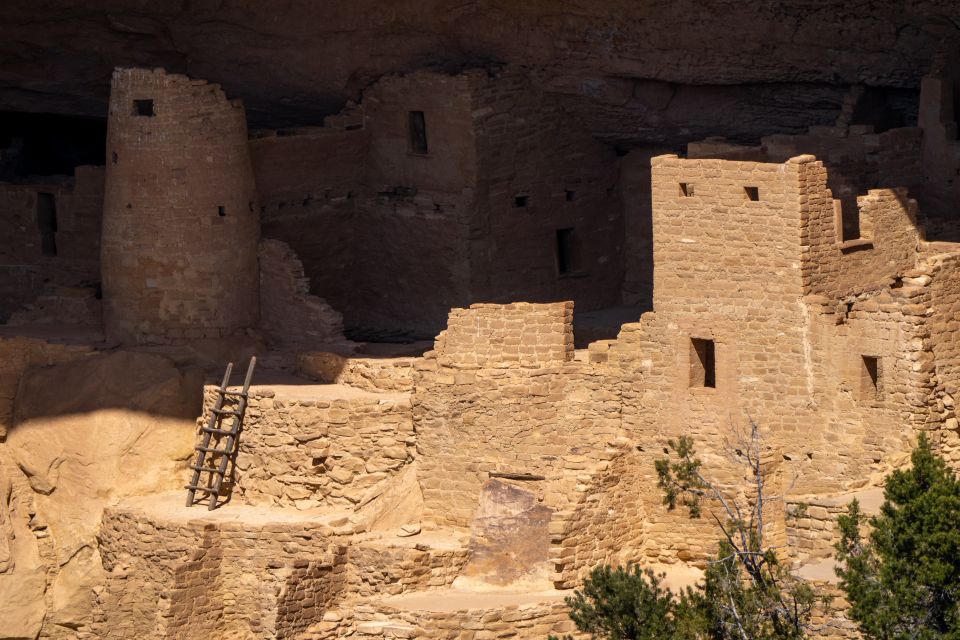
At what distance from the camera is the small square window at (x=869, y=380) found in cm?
→ 2770

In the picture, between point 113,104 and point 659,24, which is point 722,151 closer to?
point 659,24

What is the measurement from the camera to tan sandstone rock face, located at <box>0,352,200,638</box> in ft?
105

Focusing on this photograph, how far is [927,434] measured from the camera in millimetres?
27438

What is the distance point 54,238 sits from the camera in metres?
36.0

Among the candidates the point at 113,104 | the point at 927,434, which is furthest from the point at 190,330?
the point at 927,434

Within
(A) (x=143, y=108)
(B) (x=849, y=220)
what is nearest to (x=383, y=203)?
(A) (x=143, y=108)

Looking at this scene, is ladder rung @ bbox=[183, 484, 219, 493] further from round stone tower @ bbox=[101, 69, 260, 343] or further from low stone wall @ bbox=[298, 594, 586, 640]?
low stone wall @ bbox=[298, 594, 586, 640]

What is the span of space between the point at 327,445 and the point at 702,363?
4.56 meters

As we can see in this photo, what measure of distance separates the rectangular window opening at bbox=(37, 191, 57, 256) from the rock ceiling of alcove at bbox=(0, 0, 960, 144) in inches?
57.2

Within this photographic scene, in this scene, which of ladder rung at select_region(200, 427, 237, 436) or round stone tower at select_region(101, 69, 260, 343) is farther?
round stone tower at select_region(101, 69, 260, 343)

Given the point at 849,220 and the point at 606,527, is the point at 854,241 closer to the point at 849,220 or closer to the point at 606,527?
the point at 849,220

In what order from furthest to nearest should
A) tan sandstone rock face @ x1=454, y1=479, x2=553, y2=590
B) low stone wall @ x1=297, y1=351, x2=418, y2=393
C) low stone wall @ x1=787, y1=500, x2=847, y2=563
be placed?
1. low stone wall @ x1=297, y1=351, x2=418, y2=393
2. tan sandstone rock face @ x1=454, y1=479, x2=553, y2=590
3. low stone wall @ x1=787, y1=500, x2=847, y2=563

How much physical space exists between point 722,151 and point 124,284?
7.75m

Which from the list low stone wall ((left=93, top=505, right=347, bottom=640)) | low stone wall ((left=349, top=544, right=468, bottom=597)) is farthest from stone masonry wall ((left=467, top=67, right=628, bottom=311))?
low stone wall ((left=349, top=544, right=468, bottom=597))
